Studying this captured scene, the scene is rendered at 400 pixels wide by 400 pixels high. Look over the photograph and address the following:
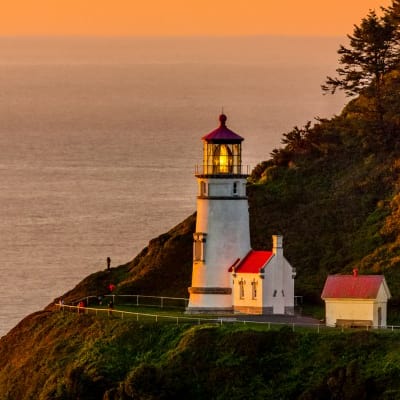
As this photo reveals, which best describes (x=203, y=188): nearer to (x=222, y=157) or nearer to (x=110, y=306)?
(x=222, y=157)

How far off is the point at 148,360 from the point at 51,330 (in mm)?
7603

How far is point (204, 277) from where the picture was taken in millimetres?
86750

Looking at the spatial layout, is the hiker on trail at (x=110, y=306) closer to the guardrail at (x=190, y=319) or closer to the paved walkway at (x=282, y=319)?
the guardrail at (x=190, y=319)

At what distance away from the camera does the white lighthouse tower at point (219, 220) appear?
86688 millimetres

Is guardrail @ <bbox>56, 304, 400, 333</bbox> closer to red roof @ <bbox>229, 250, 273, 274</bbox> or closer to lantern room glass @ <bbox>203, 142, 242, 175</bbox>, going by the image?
red roof @ <bbox>229, 250, 273, 274</bbox>

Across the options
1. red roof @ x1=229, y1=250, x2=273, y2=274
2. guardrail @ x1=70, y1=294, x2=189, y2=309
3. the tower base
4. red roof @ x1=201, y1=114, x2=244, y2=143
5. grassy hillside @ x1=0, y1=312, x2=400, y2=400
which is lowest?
grassy hillside @ x1=0, y1=312, x2=400, y2=400

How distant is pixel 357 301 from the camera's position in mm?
82125

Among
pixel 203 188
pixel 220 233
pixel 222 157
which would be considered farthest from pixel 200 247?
pixel 222 157

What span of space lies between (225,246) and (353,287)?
6031mm

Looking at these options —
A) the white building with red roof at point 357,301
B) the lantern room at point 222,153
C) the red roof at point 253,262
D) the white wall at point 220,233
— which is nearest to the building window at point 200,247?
the white wall at point 220,233

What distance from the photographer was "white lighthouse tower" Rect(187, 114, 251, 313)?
8669 cm

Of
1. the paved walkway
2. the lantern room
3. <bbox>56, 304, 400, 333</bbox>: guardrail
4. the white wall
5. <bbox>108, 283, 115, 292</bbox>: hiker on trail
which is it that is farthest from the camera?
<bbox>108, 283, 115, 292</bbox>: hiker on trail

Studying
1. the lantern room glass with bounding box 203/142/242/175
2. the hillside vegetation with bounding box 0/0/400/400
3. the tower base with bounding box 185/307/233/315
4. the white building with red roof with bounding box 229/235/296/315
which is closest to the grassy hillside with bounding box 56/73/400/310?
the hillside vegetation with bounding box 0/0/400/400

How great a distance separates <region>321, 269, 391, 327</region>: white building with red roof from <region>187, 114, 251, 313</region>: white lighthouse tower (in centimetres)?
479
